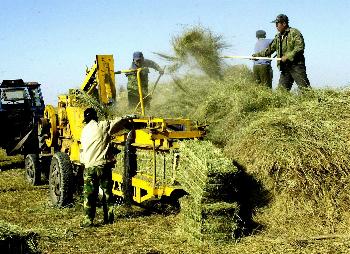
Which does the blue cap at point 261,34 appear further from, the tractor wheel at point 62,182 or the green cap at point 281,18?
the tractor wheel at point 62,182

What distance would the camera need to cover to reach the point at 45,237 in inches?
275

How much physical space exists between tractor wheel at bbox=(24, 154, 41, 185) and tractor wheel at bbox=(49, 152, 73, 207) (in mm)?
2272

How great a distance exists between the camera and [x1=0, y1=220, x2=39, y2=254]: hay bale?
452 centimetres

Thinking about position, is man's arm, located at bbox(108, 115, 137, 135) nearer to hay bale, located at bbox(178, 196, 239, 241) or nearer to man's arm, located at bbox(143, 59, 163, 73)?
hay bale, located at bbox(178, 196, 239, 241)

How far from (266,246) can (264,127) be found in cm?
197

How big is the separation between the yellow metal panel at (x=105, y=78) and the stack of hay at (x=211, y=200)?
3.78 metres

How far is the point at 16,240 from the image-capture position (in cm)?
459

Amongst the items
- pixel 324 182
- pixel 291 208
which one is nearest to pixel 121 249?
pixel 291 208

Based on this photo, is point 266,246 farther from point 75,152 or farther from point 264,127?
point 75,152

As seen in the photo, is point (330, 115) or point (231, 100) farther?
point (231, 100)

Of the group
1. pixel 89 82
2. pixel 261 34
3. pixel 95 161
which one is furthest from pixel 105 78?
pixel 261 34

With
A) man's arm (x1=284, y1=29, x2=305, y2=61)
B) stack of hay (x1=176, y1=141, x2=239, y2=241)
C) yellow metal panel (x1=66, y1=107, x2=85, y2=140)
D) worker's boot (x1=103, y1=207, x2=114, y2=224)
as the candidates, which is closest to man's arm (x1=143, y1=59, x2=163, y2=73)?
yellow metal panel (x1=66, y1=107, x2=85, y2=140)

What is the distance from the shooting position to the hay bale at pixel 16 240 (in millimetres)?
4523

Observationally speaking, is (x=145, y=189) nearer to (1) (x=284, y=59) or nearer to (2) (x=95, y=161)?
(2) (x=95, y=161)
